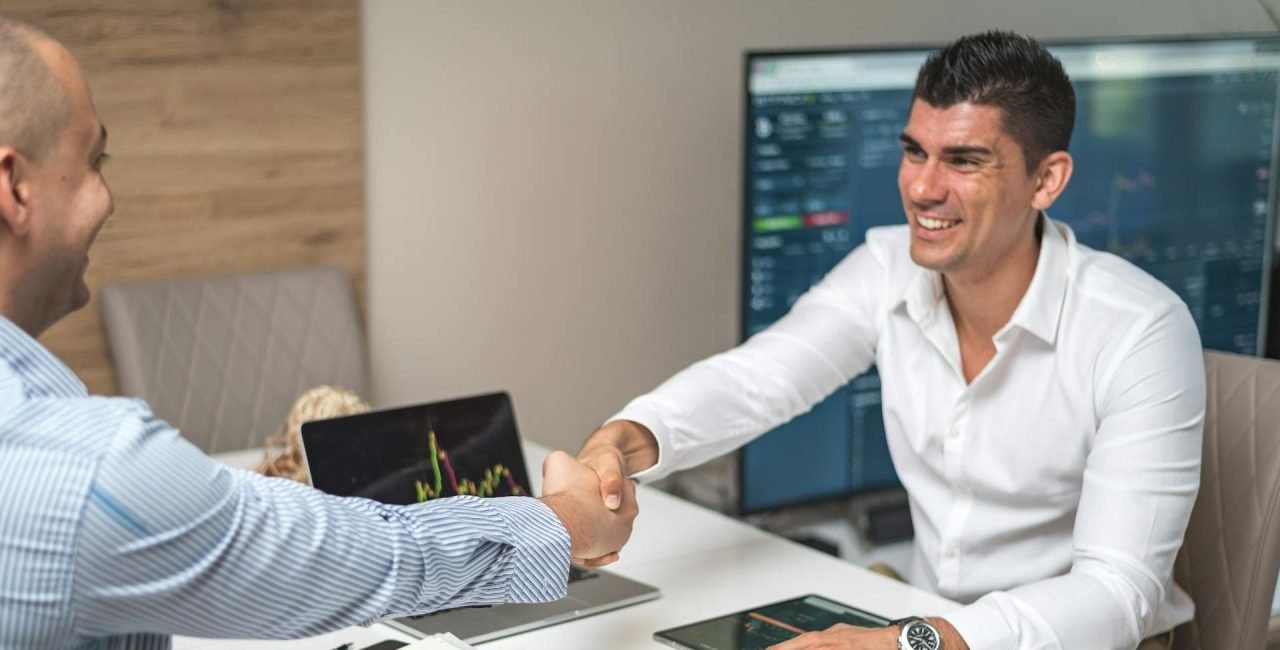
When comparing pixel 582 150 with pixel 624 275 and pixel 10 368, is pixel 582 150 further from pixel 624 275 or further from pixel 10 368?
pixel 10 368

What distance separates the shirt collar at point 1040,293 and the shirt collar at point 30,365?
1389 millimetres

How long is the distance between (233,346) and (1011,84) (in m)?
1.61

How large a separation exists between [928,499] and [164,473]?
1.45 meters

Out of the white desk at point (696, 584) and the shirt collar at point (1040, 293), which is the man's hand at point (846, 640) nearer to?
the white desk at point (696, 584)

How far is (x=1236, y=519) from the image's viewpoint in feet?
6.81

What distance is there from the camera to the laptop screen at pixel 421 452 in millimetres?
1869

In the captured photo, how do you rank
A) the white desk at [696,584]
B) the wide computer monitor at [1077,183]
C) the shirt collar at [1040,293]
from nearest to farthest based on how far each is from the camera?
the white desk at [696,584], the shirt collar at [1040,293], the wide computer monitor at [1077,183]

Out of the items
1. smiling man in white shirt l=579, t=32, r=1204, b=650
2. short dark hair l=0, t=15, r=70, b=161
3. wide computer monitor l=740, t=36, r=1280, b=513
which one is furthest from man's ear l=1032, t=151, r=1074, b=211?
short dark hair l=0, t=15, r=70, b=161

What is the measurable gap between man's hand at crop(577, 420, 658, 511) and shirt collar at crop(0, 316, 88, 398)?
0.83 m

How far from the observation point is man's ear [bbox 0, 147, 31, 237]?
1109 millimetres

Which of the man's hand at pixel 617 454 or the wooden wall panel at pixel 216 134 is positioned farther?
the wooden wall panel at pixel 216 134

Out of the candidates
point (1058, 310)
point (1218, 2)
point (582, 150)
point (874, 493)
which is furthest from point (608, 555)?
point (1218, 2)

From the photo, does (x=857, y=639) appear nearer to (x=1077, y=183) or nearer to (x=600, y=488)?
(x=600, y=488)

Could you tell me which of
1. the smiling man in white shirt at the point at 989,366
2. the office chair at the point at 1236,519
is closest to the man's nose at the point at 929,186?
the smiling man in white shirt at the point at 989,366
